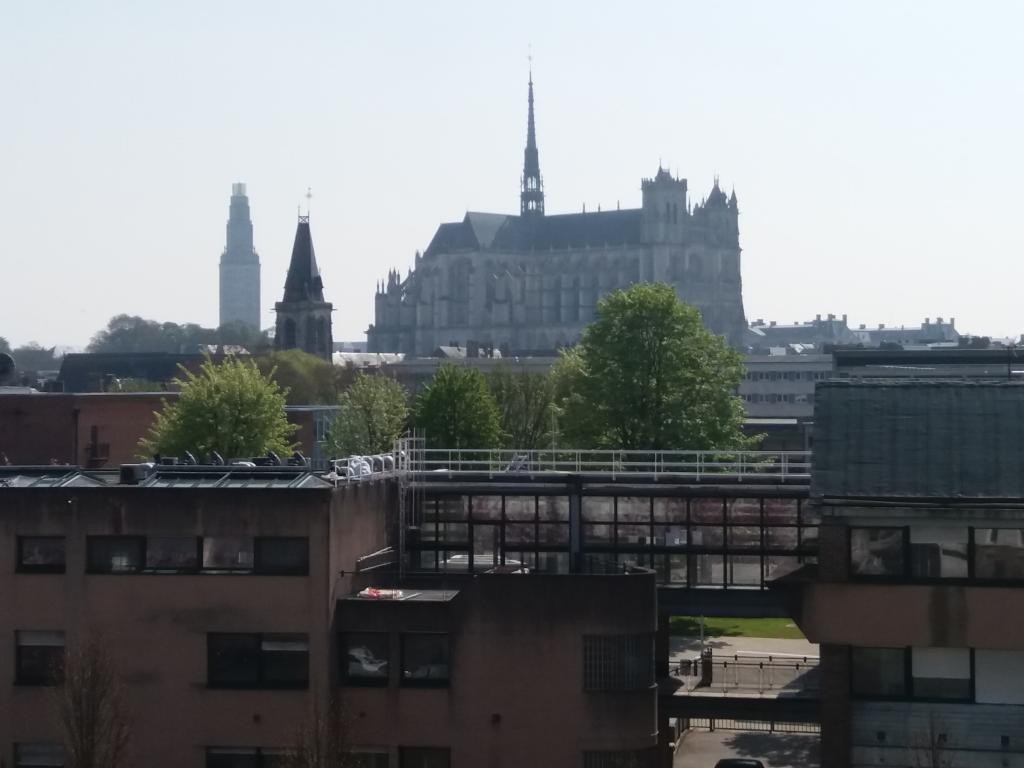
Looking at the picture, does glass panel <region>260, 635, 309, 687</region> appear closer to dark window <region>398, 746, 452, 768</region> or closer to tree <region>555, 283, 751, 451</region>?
dark window <region>398, 746, 452, 768</region>

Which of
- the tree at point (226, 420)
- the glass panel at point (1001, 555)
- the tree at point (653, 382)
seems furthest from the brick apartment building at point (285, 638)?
the tree at point (226, 420)

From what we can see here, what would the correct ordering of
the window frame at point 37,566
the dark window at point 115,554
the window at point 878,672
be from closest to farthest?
the window at point 878,672 < the dark window at point 115,554 < the window frame at point 37,566

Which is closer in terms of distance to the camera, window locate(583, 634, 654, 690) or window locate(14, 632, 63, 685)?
window locate(583, 634, 654, 690)

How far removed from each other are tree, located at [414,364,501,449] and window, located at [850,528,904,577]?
151 ft

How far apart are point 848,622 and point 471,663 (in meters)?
6.60

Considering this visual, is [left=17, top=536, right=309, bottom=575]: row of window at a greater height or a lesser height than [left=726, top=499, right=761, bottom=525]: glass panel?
lesser

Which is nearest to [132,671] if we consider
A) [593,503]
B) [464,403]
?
[593,503]

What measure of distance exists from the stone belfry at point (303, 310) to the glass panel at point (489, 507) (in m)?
127

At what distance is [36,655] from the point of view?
1247 inches

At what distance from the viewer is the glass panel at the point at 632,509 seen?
34219 mm

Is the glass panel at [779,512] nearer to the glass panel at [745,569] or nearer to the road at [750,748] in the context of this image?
the glass panel at [745,569]

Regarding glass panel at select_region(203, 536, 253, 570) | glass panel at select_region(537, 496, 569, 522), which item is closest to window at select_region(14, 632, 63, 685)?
glass panel at select_region(203, 536, 253, 570)

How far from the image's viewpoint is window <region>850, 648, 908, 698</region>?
2830 centimetres

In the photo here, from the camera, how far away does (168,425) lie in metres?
64.5
